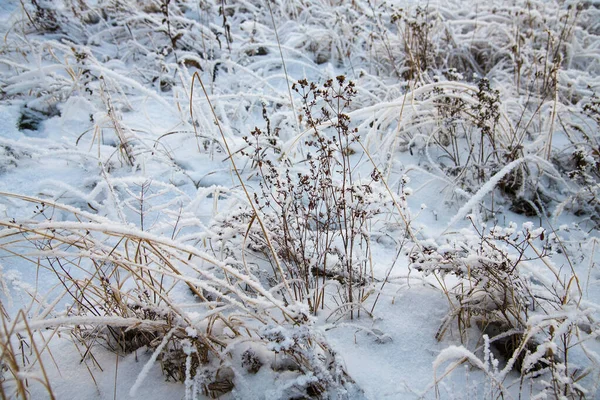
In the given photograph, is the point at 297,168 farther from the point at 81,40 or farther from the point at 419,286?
the point at 81,40

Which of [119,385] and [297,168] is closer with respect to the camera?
[119,385]

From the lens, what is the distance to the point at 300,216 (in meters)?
1.33

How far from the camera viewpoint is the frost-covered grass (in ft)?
3.32

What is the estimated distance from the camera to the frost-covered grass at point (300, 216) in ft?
3.32

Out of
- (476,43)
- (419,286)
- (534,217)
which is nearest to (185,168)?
(419,286)

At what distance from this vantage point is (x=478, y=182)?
2006 mm

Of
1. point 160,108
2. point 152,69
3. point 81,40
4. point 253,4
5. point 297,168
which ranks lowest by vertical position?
point 297,168

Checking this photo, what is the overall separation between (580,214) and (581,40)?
238 centimetres

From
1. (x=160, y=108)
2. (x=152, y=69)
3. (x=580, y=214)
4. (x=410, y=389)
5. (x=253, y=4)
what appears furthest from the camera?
(x=253, y=4)

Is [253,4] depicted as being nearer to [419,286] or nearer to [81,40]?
[81,40]

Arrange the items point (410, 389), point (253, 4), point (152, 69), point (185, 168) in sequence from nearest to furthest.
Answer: point (410, 389)
point (185, 168)
point (152, 69)
point (253, 4)

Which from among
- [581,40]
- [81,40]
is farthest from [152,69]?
[581,40]

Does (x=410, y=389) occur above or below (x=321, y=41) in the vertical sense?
below

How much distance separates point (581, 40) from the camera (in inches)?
130
